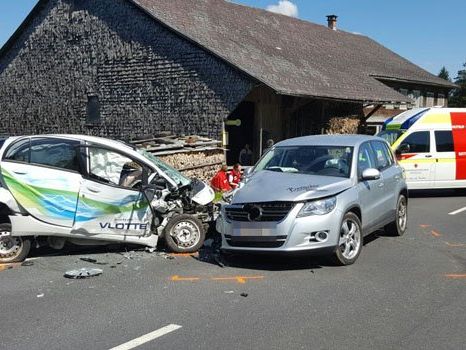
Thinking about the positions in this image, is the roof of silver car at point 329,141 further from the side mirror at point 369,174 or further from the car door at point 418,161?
the car door at point 418,161

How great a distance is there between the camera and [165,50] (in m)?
22.4

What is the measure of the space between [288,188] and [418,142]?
9399 millimetres

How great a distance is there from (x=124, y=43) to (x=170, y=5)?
2.57 m

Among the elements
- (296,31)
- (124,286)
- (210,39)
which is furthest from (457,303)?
(296,31)

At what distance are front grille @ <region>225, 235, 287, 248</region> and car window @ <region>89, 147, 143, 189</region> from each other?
1808mm

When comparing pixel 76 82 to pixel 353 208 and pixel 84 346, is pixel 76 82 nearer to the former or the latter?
pixel 353 208

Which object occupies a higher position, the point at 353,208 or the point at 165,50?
the point at 165,50

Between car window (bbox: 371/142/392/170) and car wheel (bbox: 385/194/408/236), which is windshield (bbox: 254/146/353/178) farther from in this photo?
car wheel (bbox: 385/194/408/236)

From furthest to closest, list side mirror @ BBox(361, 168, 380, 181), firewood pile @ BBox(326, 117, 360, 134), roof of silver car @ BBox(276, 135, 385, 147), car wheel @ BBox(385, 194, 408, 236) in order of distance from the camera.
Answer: firewood pile @ BBox(326, 117, 360, 134) < car wheel @ BBox(385, 194, 408, 236) < roof of silver car @ BBox(276, 135, 385, 147) < side mirror @ BBox(361, 168, 380, 181)

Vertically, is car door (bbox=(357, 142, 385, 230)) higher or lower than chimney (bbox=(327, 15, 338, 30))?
lower

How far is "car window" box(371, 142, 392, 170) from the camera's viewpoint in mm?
8992

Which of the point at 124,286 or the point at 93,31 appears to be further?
the point at 93,31

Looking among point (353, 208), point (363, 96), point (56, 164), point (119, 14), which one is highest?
point (119, 14)

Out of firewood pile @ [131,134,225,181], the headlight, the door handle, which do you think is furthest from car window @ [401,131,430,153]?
the door handle
